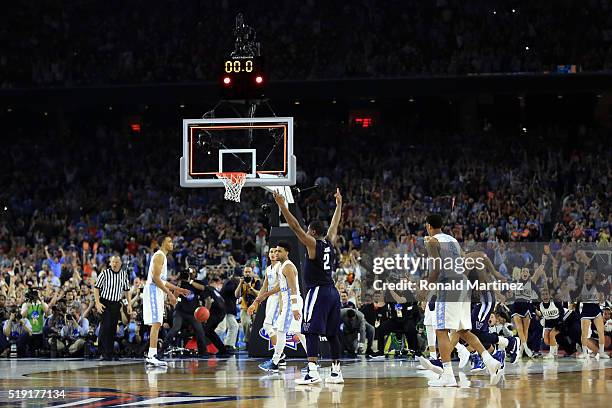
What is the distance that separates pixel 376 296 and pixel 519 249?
9.68 ft

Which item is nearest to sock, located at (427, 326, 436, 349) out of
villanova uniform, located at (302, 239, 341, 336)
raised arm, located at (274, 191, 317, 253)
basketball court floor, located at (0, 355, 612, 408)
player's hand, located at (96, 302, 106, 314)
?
basketball court floor, located at (0, 355, 612, 408)

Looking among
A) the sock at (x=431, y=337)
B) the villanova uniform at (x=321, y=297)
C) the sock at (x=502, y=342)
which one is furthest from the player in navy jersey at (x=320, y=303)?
the sock at (x=502, y=342)

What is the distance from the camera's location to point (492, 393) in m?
11.4

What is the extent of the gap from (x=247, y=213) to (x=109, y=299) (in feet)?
37.0

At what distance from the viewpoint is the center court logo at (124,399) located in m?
10.5

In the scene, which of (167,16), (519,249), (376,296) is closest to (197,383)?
(376,296)

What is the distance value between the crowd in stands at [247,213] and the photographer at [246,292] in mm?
129

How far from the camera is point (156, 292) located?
16.5m

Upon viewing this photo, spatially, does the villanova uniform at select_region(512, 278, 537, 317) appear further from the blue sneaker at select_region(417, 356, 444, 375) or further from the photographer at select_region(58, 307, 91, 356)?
the photographer at select_region(58, 307, 91, 356)

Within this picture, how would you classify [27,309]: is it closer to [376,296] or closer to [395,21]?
[376,296]

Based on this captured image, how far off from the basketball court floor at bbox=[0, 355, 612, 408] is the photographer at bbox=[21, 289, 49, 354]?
3320mm

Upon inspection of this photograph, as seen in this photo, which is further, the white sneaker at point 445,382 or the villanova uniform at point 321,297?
the villanova uniform at point 321,297

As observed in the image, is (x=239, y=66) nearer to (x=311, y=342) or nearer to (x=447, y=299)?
(x=311, y=342)

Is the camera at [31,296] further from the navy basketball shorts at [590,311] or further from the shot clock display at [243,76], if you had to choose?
the navy basketball shorts at [590,311]
